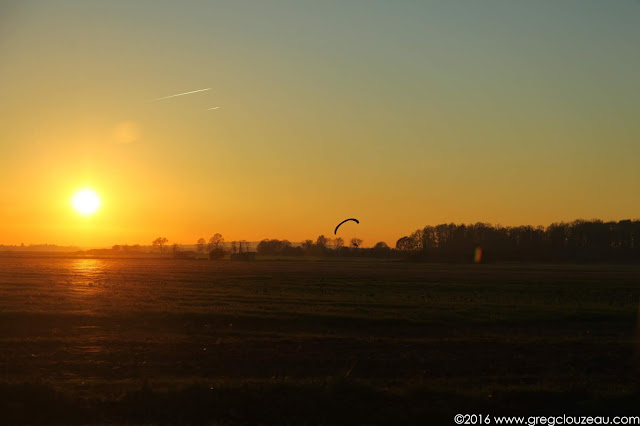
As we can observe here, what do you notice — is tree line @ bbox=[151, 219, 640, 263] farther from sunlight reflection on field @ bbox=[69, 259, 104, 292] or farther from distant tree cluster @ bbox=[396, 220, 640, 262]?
sunlight reflection on field @ bbox=[69, 259, 104, 292]

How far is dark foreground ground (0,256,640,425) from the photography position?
13156mm

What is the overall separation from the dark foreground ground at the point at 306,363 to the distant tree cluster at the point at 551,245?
383 ft

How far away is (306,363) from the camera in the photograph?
17844 mm

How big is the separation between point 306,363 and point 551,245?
16211cm

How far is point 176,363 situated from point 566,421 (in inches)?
412

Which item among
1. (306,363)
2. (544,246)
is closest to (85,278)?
(306,363)

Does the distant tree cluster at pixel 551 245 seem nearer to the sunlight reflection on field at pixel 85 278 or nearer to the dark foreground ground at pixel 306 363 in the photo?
the sunlight reflection on field at pixel 85 278

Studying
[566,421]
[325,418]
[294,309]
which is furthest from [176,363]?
[294,309]

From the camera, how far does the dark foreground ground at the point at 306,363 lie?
13.2 m

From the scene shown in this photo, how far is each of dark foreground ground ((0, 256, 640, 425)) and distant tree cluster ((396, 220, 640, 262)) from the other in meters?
117

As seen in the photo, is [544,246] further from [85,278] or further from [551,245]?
[85,278]

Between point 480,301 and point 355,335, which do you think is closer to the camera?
point 355,335

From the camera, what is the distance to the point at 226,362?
698 inches

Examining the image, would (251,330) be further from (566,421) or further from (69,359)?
(566,421)
